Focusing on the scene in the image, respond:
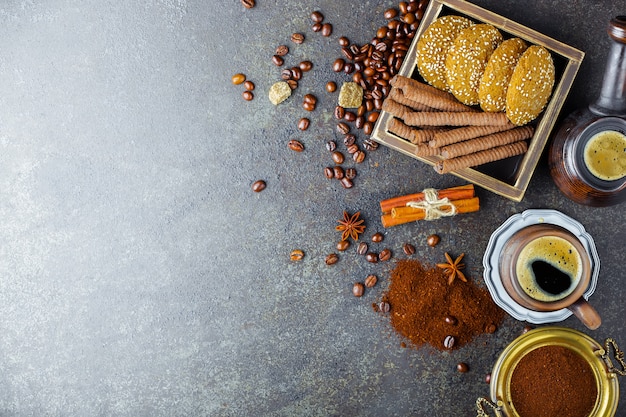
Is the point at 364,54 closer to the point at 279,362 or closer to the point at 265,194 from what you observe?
the point at 265,194

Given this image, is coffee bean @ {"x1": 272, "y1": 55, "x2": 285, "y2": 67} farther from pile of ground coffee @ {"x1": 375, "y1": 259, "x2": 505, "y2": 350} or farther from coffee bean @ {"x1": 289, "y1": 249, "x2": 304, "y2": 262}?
pile of ground coffee @ {"x1": 375, "y1": 259, "x2": 505, "y2": 350}

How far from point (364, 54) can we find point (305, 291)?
0.81 meters

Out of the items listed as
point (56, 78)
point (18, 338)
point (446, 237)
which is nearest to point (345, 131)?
point (446, 237)

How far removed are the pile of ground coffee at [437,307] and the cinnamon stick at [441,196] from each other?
203mm

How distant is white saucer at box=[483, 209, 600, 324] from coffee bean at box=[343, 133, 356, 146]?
21.4 inches

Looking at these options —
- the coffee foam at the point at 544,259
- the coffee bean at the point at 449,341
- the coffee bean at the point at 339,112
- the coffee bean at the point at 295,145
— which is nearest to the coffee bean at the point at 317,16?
the coffee bean at the point at 339,112

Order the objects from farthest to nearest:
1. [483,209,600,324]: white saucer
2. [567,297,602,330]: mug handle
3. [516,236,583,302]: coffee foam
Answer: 1. [483,209,600,324]: white saucer
2. [516,236,583,302]: coffee foam
3. [567,297,602,330]: mug handle

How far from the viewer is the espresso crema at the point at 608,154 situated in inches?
63.1

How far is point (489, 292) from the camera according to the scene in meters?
1.88

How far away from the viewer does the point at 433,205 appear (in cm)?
181

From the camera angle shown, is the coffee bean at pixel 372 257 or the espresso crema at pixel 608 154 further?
the coffee bean at pixel 372 257

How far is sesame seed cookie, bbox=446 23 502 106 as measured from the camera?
1.62 m

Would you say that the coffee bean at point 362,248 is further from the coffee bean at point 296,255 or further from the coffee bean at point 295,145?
the coffee bean at point 295,145

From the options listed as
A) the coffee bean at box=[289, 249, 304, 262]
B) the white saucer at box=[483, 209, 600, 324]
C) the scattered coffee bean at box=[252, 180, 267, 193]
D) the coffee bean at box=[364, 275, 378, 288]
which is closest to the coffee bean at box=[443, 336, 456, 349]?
the white saucer at box=[483, 209, 600, 324]
